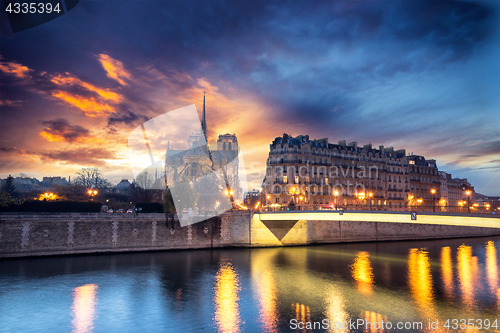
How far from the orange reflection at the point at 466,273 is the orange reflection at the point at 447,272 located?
0.76m

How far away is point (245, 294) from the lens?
23547 mm

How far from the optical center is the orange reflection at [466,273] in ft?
76.1

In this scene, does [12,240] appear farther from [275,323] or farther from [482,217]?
[482,217]

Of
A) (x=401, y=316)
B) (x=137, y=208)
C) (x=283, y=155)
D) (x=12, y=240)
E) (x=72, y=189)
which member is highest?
(x=283, y=155)

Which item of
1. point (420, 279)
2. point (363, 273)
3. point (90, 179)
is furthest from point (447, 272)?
point (90, 179)

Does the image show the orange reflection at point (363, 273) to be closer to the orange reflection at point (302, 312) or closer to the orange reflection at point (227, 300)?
the orange reflection at point (302, 312)

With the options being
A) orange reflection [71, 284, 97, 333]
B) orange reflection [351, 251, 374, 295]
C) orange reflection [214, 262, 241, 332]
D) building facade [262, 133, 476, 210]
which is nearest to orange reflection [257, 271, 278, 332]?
orange reflection [214, 262, 241, 332]

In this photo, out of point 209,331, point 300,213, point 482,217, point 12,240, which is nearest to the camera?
point 209,331

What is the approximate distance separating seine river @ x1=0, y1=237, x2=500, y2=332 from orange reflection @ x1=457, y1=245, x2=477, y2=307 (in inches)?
4.4

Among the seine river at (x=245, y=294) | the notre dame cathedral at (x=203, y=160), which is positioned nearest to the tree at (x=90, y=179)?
the notre dame cathedral at (x=203, y=160)

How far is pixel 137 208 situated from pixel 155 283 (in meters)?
21.0

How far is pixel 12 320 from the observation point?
18.3 metres

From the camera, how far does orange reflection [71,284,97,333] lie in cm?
1752

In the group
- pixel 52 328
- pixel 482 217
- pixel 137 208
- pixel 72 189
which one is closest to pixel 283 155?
pixel 137 208
